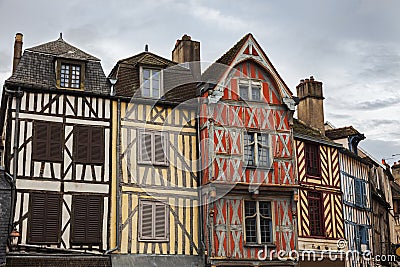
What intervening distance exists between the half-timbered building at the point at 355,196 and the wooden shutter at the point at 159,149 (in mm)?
7538

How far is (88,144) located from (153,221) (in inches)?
112

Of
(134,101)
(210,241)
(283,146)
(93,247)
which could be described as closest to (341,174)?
(283,146)

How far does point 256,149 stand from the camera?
1864 centimetres

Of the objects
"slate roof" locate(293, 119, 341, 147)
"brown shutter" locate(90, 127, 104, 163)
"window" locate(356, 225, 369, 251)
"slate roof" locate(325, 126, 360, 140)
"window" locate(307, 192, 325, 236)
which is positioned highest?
"slate roof" locate(325, 126, 360, 140)

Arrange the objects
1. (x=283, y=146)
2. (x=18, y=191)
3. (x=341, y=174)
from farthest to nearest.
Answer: (x=341, y=174) < (x=283, y=146) < (x=18, y=191)

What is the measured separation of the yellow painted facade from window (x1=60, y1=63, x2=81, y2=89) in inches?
50.4

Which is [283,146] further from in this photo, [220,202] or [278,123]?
[220,202]

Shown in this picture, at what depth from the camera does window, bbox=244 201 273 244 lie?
1808 cm

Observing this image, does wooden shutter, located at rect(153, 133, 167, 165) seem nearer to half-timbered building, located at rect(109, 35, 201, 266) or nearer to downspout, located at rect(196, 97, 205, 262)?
half-timbered building, located at rect(109, 35, 201, 266)

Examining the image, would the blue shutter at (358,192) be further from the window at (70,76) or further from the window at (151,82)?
the window at (70,76)

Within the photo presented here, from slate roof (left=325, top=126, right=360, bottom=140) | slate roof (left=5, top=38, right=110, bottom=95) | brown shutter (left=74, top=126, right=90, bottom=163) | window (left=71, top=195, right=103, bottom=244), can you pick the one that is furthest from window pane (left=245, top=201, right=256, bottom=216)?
slate roof (left=325, top=126, right=360, bottom=140)

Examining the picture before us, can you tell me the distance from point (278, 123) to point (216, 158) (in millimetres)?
2656

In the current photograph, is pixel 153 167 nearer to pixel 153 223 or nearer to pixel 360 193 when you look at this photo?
pixel 153 223

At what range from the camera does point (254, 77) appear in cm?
1938
